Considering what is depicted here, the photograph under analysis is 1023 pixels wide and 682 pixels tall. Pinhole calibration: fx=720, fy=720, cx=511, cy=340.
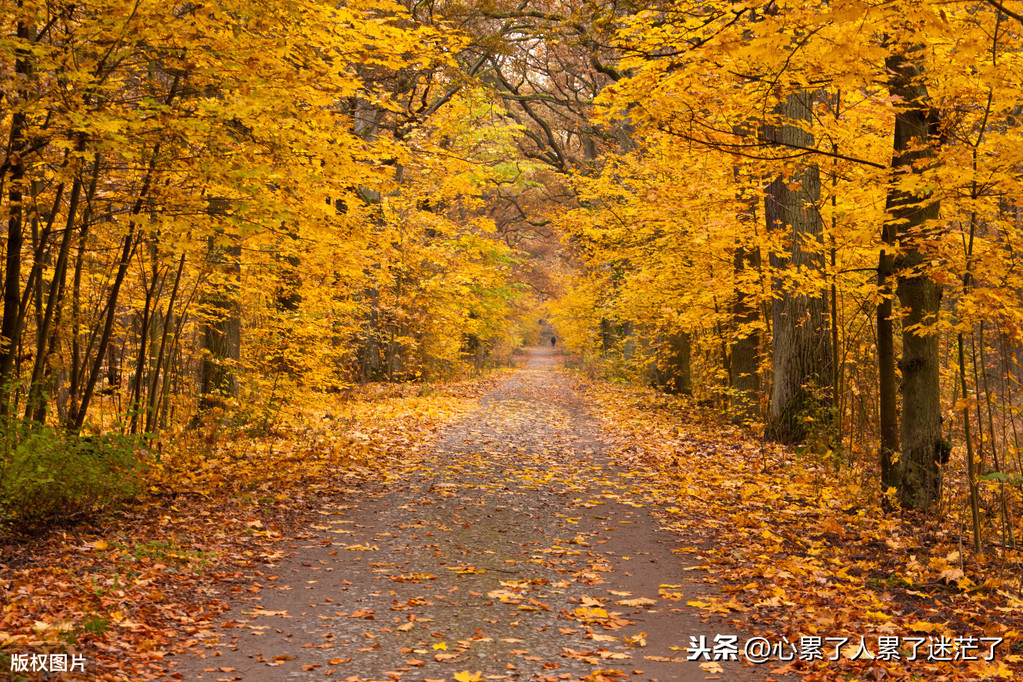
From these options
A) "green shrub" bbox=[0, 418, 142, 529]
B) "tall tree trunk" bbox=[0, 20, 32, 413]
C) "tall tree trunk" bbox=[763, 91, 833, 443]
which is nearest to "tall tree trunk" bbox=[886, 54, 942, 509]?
"tall tree trunk" bbox=[763, 91, 833, 443]

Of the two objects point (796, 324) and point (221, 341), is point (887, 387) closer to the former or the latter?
point (796, 324)

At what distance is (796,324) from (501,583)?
7.36 metres

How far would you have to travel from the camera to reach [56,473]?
6.46m

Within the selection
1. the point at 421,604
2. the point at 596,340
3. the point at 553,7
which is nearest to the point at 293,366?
the point at 421,604

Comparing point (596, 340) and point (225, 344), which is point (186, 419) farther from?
Result: point (596, 340)

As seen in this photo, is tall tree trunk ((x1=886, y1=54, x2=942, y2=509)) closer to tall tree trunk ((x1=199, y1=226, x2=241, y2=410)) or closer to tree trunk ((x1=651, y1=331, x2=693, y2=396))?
tall tree trunk ((x1=199, y1=226, x2=241, y2=410))

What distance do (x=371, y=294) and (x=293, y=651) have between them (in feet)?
56.4

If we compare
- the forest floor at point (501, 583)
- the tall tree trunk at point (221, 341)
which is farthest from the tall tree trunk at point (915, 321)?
the tall tree trunk at point (221, 341)

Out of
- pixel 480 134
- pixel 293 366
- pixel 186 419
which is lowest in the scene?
pixel 186 419

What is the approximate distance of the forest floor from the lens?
14.8ft

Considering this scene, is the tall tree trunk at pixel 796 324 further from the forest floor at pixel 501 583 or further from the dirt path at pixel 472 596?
the dirt path at pixel 472 596

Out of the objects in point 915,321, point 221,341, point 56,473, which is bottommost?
point 56,473

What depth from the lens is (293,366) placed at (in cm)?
1237

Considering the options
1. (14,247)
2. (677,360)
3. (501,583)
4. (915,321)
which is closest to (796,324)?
(915,321)
